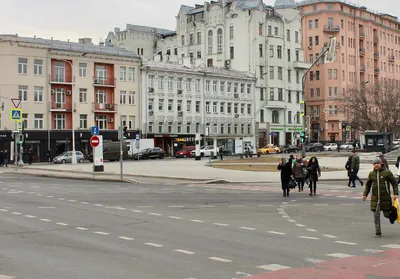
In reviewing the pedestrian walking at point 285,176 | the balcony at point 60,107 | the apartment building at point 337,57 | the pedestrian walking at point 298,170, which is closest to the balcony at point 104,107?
the balcony at point 60,107

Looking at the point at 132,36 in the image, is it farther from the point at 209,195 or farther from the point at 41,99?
the point at 209,195

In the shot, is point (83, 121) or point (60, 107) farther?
point (83, 121)

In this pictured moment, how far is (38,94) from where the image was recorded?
68.4 m

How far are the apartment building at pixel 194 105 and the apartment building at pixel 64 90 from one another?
2.85 metres

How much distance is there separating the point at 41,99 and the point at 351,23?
6712cm

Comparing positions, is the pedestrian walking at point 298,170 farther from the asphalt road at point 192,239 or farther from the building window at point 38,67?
the building window at point 38,67

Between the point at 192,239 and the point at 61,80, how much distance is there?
61.6 m

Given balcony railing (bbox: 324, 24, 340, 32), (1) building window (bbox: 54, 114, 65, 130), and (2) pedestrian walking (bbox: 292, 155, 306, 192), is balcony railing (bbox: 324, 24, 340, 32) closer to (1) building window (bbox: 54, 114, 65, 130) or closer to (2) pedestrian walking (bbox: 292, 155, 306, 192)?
(1) building window (bbox: 54, 114, 65, 130)

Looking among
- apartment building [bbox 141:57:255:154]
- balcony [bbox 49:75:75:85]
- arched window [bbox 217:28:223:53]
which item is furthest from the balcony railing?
balcony [bbox 49:75:75:85]

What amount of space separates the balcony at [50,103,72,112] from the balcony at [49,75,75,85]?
2738 mm

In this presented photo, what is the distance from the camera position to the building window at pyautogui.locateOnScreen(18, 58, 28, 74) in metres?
66.8

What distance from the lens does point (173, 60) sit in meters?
84.4

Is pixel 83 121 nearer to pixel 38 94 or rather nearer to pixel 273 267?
pixel 38 94

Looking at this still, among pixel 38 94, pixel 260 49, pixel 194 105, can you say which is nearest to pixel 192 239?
pixel 38 94
